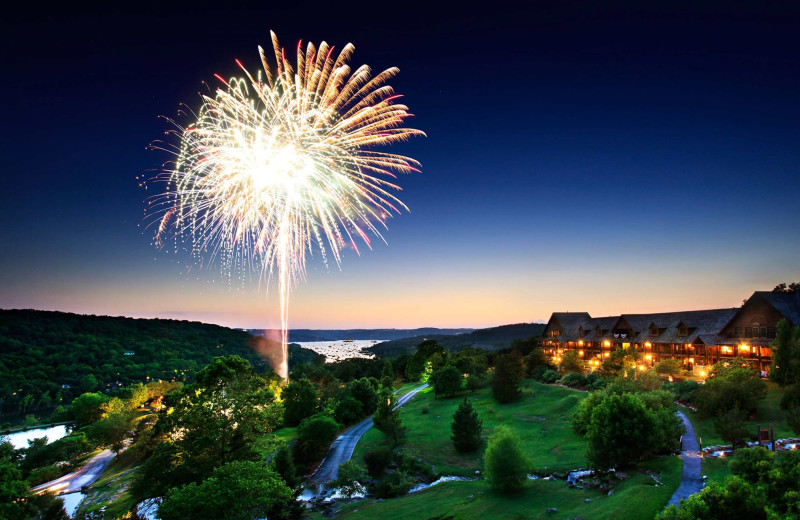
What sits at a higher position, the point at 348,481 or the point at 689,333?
the point at 689,333

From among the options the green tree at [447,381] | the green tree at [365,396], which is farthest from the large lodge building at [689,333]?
the green tree at [365,396]

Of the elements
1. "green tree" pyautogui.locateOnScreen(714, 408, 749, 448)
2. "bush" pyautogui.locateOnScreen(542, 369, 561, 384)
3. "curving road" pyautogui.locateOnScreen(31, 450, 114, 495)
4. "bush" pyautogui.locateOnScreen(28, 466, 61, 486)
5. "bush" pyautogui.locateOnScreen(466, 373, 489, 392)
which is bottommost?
"curving road" pyautogui.locateOnScreen(31, 450, 114, 495)

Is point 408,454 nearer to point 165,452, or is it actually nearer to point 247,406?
point 247,406

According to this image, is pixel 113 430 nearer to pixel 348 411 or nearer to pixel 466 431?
pixel 348 411

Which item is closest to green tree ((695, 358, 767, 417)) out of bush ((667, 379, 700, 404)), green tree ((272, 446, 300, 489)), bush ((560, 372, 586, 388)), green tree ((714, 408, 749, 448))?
bush ((667, 379, 700, 404))

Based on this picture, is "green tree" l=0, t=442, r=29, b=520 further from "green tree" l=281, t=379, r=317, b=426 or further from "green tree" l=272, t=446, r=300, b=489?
"green tree" l=281, t=379, r=317, b=426

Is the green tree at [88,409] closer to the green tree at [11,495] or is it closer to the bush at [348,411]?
the bush at [348,411]

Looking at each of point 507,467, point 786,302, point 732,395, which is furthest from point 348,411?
point 786,302
